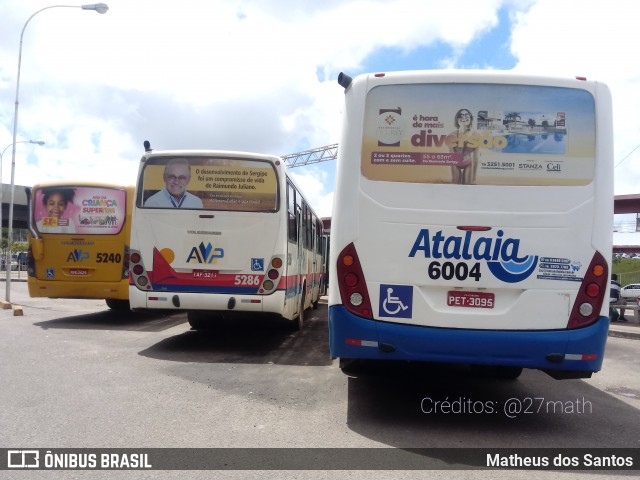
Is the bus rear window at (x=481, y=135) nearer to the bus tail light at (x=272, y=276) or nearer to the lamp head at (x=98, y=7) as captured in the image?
the bus tail light at (x=272, y=276)

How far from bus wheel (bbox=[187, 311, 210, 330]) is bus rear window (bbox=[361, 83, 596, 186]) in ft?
19.5

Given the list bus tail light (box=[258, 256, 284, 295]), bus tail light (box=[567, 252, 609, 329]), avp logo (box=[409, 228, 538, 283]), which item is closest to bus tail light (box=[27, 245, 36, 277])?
bus tail light (box=[258, 256, 284, 295])

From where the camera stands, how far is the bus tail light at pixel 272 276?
824 cm

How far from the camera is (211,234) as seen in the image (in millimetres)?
8328

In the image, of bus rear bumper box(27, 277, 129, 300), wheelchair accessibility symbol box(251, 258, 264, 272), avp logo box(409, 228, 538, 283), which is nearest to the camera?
avp logo box(409, 228, 538, 283)

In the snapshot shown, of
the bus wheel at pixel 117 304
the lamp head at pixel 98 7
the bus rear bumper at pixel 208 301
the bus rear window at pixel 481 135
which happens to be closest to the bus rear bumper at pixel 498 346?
the bus rear window at pixel 481 135

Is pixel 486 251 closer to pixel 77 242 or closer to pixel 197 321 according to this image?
pixel 197 321

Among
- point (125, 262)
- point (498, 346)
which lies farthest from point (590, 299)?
point (125, 262)

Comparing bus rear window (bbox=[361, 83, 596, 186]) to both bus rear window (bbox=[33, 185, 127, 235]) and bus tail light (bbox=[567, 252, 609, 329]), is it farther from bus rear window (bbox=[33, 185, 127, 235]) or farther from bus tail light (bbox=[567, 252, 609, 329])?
bus rear window (bbox=[33, 185, 127, 235])

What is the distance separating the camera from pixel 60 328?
1084cm

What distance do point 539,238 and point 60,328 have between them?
9512 millimetres

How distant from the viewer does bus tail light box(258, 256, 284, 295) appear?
27.0ft

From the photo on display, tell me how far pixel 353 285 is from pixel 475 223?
4.08ft

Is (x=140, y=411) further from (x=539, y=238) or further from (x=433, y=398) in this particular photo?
(x=539, y=238)
